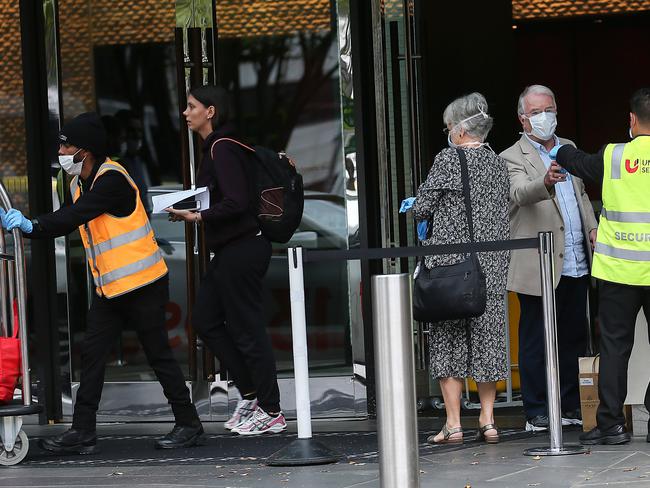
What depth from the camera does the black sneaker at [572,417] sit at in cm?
762

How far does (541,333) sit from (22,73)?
353 cm

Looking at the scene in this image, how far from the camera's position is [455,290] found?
682 cm

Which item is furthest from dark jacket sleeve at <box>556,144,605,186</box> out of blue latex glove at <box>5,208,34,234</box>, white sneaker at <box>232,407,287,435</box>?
blue latex glove at <box>5,208,34,234</box>

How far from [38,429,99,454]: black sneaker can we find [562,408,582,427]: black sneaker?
2476 millimetres

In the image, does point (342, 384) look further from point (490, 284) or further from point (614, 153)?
point (614, 153)

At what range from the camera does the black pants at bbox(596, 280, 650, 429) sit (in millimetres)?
6758

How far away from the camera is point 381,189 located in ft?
27.3

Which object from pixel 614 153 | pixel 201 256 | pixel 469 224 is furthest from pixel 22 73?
pixel 614 153

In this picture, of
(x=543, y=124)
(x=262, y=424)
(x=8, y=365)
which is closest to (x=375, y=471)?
(x=262, y=424)

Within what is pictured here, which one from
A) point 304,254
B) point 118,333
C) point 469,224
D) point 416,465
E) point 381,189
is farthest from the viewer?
point 381,189

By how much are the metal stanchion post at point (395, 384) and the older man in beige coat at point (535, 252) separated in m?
2.09

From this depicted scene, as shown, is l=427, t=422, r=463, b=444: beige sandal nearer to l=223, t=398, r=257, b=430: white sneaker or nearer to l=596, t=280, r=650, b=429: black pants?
l=596, t=280, r=650, b=429: black pants

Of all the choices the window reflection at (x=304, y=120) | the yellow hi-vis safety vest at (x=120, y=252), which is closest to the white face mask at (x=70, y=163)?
the yellow hi-vis safety vest at (x=120, y=252)

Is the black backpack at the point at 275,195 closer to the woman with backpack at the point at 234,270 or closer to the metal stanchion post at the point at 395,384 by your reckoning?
the woman with backpack at the point at 234,270
